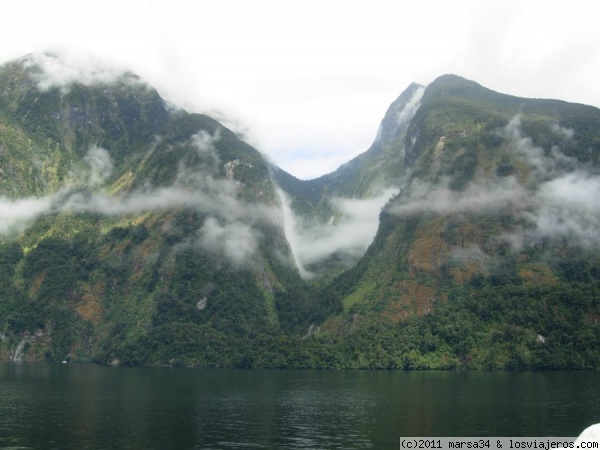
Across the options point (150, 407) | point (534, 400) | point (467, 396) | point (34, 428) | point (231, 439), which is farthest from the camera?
point (467, 396)

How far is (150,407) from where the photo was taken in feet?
366

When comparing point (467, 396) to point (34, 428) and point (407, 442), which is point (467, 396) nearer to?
point (407, 442)

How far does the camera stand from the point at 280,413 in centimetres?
10688

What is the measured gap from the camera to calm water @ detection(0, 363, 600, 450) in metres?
80.4

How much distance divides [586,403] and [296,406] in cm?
4985

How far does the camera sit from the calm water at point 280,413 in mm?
80375

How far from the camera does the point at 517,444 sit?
73500 millimetres

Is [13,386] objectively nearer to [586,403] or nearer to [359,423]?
[359,423]

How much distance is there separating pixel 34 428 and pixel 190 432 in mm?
20436

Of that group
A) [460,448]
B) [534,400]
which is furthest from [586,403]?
[460,448]

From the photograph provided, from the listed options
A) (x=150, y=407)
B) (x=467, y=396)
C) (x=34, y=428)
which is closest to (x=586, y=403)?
(x=467, y=396)

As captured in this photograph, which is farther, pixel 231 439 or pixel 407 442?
pixel 231 439

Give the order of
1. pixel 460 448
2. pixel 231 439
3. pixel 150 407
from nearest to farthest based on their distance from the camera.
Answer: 1. pixel 460 448
2. pixel 231 439
3. pixel 150 407

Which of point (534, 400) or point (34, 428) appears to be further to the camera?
point (534, 400)
